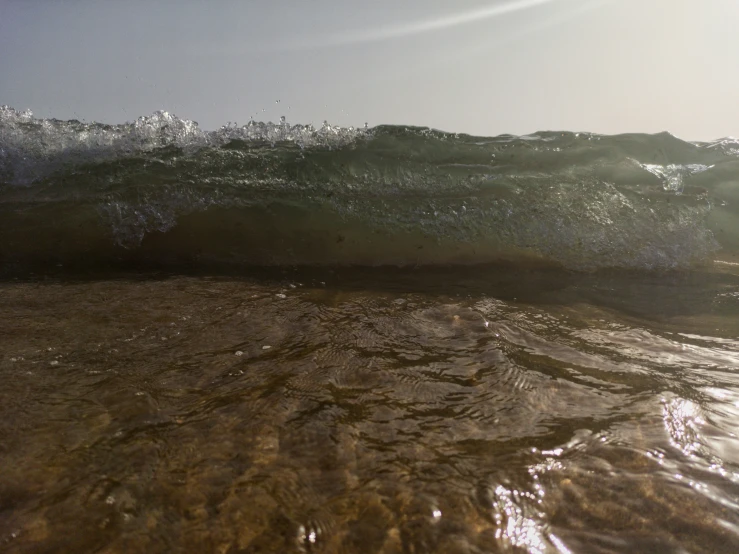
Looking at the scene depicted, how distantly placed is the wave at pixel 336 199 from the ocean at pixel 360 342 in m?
0.02

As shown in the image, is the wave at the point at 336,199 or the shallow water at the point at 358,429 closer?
the shallow water at the point at 358,429

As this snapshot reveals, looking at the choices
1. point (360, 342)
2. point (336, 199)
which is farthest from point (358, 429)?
point (336, 199)

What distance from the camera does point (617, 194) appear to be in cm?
433

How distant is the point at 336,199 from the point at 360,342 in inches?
91.3

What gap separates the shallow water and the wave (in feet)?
4.15

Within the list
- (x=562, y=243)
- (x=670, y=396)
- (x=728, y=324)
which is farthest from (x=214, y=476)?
(x=562, y=243)

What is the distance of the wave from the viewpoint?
149 inches

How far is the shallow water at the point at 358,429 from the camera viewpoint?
1011 mm

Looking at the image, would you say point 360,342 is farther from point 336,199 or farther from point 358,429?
point 336,199

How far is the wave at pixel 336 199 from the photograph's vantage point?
12.4 ft

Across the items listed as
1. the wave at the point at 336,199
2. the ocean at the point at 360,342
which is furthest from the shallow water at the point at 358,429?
the wave at the point at 336,199

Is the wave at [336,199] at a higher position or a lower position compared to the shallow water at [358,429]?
higher

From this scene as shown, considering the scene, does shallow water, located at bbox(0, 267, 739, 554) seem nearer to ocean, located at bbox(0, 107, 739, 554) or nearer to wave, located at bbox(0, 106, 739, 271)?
ocean, located at bbox(0, 107, 739, 554)

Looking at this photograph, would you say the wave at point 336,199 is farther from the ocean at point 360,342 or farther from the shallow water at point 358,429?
the shallow water at point 358,429
